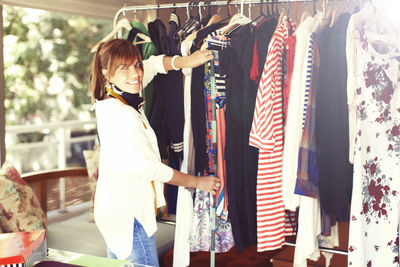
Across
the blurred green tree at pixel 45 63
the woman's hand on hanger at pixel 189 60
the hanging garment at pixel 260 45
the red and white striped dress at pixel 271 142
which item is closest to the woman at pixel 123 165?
the woman's hand on hanger at pixel 189 60

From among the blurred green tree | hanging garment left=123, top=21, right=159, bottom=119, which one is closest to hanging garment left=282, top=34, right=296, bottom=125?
hanging garment left=123, top=21, right=159, bottom=119

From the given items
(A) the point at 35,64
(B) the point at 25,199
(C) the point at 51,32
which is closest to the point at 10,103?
(A) the point at 35,64

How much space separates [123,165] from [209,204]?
62 centimetres

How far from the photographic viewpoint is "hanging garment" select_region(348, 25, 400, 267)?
1.92 m

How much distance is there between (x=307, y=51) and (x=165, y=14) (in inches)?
71.5

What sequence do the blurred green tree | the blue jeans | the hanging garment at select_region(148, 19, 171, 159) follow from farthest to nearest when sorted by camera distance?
the blurred green tree < the hanging garment at select_region(148, 19, 171, 159) < the blue jeans

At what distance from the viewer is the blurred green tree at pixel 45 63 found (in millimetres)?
7645

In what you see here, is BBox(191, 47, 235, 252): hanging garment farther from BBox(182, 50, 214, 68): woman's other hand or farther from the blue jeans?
the blue jeans

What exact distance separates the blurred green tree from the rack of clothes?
5.81 m

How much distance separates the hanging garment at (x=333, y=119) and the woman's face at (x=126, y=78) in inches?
30.0

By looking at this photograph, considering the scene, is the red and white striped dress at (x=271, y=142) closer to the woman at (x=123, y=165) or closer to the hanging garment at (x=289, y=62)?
the hanging garment at (x=289, y=62)

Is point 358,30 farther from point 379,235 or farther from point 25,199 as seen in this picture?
point 25,199

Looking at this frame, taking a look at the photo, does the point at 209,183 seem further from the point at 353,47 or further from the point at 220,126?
the point at 353,47

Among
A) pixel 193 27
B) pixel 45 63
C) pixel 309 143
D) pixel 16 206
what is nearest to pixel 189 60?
pixel 193 27
